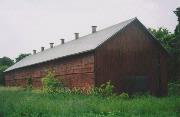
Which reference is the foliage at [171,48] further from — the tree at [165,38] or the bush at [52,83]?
the bush at [52,83]

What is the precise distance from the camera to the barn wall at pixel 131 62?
26.9 metres

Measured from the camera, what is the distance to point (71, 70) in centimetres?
3077

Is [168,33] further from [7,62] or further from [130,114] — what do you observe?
[7,62]

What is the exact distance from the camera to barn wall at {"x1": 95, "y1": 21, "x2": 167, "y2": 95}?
26.9 meters

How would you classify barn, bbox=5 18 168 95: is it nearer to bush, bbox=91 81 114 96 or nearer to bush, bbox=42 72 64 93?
bush, bbox=91 81 114 96

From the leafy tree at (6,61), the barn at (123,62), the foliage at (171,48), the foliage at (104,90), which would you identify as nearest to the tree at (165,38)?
the foliage at (171,48)

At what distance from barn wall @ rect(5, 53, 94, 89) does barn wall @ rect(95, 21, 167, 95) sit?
1.05 metres

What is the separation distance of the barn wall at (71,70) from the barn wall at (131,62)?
105 cm

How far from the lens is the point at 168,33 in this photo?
45.7m

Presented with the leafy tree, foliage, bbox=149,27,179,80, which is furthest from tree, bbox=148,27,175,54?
the leafy tree

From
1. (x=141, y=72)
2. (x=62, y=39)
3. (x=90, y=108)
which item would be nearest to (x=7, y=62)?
(x=62, y=39)

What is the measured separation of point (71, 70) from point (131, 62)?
18.4 feet

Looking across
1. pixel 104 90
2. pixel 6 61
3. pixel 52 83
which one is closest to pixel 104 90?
pixel 104 90

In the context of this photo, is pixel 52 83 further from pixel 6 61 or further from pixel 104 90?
pixel 6 61
